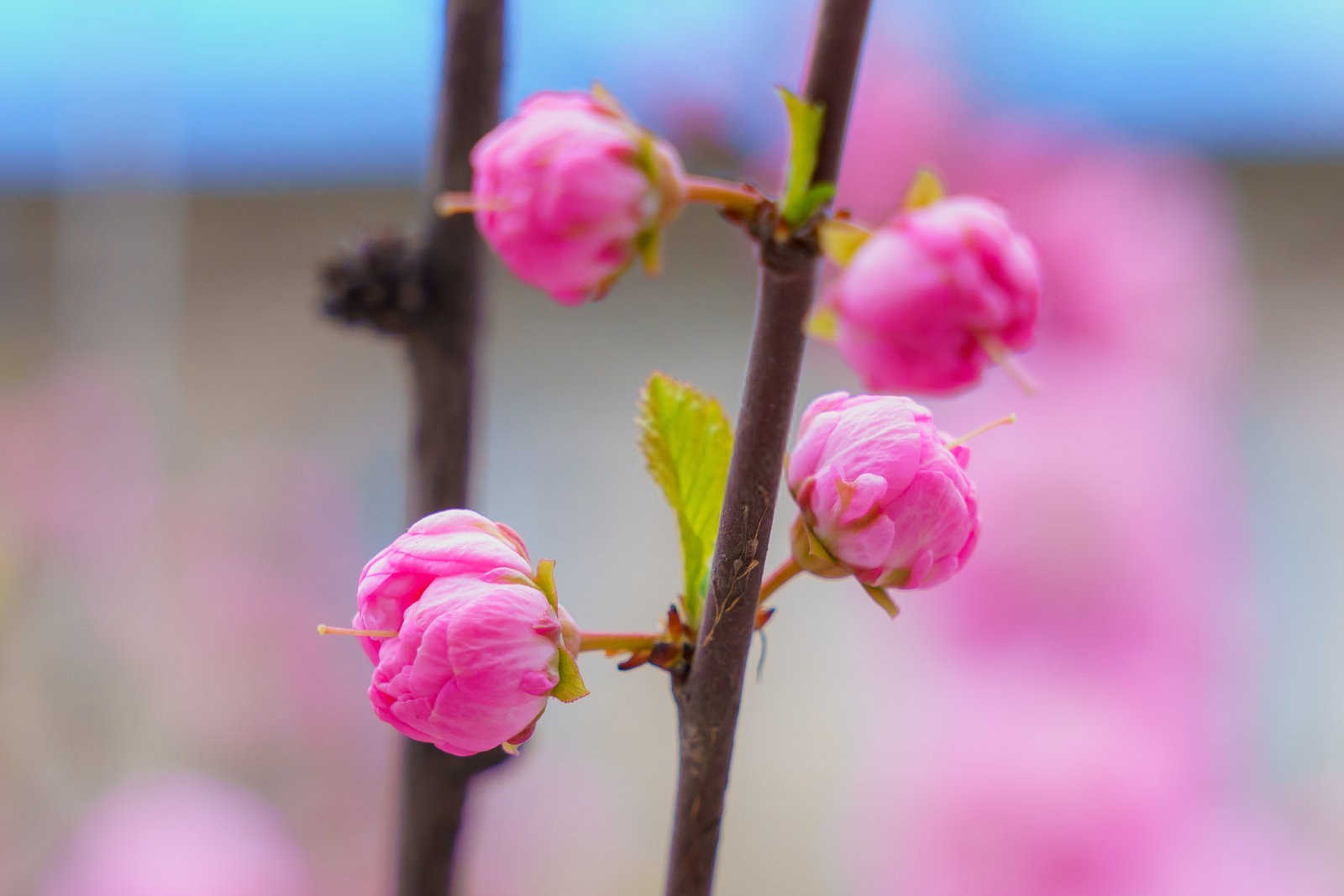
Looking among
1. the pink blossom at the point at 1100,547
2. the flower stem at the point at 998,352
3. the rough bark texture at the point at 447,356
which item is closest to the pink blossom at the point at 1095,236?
the pink blossom at the point at 1100,547

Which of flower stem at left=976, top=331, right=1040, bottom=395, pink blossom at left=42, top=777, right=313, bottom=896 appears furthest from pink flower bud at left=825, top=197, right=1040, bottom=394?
pink blossom at left=42, top=777, right=313, bottom=896

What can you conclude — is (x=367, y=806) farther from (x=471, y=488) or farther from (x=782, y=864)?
(x=471, y=488)

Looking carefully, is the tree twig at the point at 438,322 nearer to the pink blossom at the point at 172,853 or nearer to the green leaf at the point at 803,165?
the green leaf at the point at 803,165

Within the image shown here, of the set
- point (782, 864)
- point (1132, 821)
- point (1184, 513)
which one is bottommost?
point (782, 864)

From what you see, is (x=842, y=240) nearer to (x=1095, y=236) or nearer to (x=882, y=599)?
(x=882, y=599)

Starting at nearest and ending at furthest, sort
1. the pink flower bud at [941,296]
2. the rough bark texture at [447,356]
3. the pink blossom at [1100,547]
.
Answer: the pink flower bud at [941,296] → the rough bark texture at [447,356] → the pink blossom at [1100,547]

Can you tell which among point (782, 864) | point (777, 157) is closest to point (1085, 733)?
point (777, 157)

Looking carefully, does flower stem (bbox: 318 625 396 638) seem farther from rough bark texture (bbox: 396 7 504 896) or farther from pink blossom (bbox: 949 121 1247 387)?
pink blossom (bbox: 949 121 1247 387)
